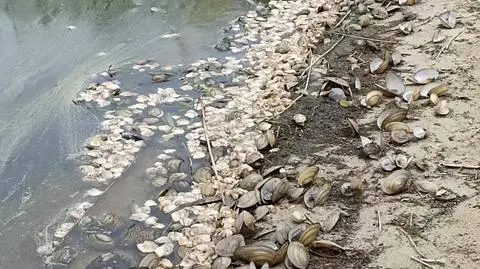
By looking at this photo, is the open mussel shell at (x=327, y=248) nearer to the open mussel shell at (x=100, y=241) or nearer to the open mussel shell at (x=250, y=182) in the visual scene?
the open mussel shell at (x=250, y=182)

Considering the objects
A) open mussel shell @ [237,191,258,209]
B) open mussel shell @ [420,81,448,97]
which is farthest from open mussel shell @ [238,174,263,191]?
open mussel shell @ [420,81,448,97]

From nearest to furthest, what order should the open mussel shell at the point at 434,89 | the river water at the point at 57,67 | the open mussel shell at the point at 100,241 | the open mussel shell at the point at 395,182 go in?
the open mussel shell at the point at 395,182 < the open mussel shell at the point at 100,241 < the river water at the point at 57,67 < the open mussel shell at the point at 434,89

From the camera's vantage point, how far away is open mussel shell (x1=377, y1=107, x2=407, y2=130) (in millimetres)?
4527

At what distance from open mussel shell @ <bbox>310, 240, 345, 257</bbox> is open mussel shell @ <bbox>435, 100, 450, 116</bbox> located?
158 cm

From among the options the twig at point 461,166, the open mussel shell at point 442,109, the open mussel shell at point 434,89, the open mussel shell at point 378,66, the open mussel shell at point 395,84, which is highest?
the twig at point 461,166

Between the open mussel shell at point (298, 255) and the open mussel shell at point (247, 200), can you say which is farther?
the open mussel shell at point (247, 200)

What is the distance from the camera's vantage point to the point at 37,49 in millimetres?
6559

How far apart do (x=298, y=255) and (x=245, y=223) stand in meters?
0.51

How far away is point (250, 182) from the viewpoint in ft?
13.9

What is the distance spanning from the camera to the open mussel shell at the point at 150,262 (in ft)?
12.1

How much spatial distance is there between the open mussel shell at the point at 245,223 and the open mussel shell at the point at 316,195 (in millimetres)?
362

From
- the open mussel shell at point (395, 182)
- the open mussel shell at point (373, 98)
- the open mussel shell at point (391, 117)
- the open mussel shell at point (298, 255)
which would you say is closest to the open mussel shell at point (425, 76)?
the open mussel shell at point (373, 98)

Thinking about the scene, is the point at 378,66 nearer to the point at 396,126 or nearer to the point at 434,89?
the point at 434,89

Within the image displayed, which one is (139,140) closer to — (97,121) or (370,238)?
(97,121)
